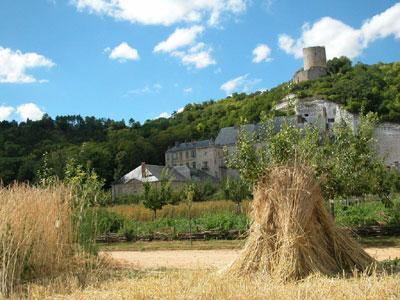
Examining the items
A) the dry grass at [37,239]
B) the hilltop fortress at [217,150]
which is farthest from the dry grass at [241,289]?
the hilltop fortress at [217,150]

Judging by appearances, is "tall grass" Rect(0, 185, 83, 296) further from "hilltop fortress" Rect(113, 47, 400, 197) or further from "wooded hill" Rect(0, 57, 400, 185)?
"hilltop fortress" Rect(113, 47, 400, 197)

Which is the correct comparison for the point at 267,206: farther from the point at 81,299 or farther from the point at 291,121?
the point at 291,121

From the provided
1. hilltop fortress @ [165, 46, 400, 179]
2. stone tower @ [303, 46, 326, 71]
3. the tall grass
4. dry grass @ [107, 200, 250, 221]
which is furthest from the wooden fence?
stone tower @ [303, 46, 326, 71]

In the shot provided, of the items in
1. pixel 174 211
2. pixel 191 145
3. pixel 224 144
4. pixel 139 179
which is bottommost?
pixel 174 211

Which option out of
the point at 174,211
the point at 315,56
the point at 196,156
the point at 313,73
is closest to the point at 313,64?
the point at 315,56

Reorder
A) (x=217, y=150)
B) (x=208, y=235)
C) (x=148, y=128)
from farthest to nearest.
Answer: (x=148, y=128) < (x=217, y=150) < (x=208, y=235)

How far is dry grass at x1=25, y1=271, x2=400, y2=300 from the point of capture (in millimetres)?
5684

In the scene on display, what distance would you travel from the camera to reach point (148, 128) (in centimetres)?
10950

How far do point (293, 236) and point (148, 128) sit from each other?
103 m

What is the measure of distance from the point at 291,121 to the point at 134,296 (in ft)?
35.5

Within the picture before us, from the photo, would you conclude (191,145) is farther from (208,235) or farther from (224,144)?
(208,235)

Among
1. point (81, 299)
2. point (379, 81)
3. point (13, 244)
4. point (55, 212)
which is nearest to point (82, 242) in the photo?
point (55, 212)

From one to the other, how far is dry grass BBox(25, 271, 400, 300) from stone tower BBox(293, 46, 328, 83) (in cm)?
10170

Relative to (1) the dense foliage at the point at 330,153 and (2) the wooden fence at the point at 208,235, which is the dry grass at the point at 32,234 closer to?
(1) the dense foliage at the point at 330,153
